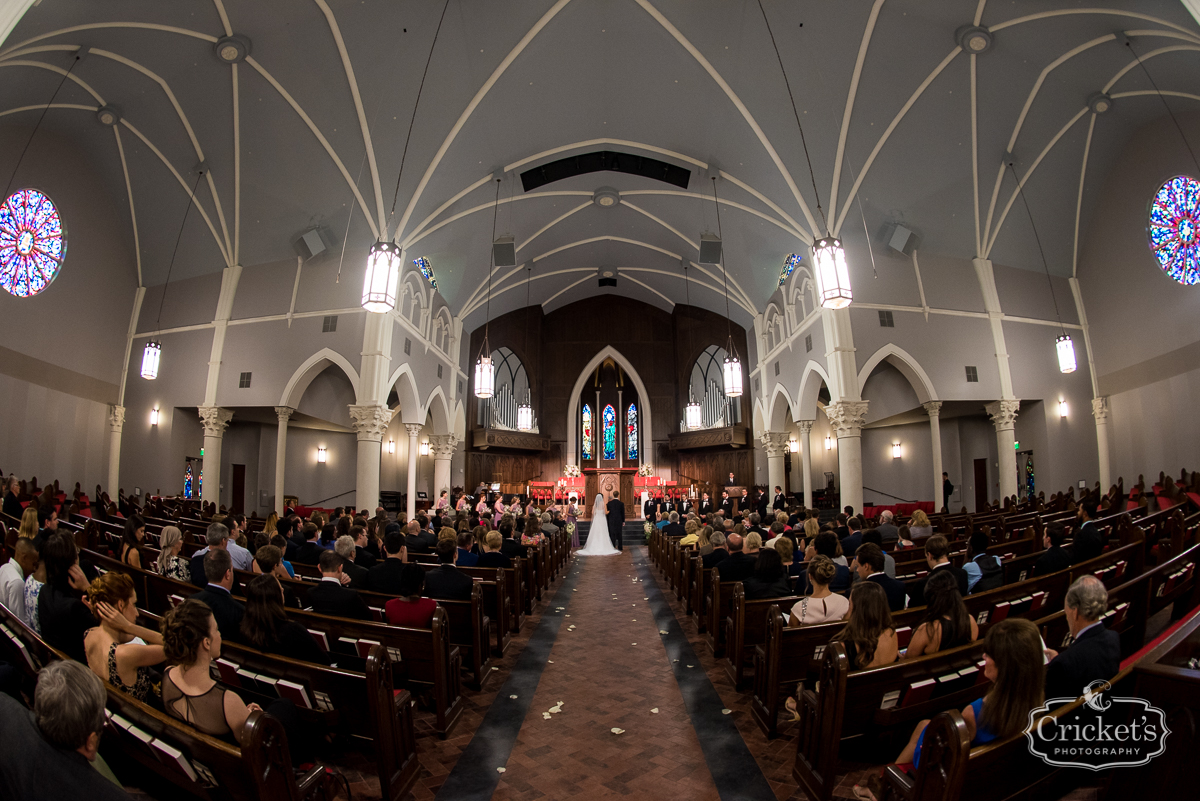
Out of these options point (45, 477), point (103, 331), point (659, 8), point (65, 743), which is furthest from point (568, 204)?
point (65, 743)

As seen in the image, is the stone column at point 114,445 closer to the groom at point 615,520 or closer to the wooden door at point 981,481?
the groom at point 615,520

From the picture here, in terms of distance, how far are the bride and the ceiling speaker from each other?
797 cm

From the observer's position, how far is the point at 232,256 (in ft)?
53.3

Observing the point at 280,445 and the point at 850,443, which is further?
the point at 280,445

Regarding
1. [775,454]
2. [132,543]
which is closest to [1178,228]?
[775,454]

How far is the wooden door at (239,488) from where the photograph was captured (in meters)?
19.0

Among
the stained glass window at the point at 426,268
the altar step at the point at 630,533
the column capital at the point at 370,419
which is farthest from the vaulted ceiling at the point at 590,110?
the altar step at the point at 630,533

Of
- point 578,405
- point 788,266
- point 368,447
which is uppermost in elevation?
point 788,266

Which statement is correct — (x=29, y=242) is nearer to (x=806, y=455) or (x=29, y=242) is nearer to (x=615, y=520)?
(x=615, y=520)

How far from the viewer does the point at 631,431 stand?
91.0 feet

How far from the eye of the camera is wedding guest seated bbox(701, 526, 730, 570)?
23.2 feet

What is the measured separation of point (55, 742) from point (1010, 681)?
310cm

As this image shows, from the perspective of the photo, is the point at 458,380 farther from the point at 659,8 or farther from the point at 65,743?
the point at 65,743

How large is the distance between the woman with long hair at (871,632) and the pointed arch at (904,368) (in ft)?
42.5
